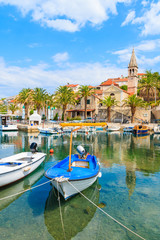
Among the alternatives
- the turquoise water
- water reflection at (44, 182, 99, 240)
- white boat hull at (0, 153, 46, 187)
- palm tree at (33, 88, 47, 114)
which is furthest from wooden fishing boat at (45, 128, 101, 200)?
palm tree at (33, 88, 47, 114)

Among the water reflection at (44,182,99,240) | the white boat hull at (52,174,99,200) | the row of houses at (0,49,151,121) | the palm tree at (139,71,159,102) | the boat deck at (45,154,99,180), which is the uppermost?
the palm tree at (139,71,159,102)

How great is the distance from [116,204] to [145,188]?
3298mm

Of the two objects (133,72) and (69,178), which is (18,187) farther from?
(133,72)

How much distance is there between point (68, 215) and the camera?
8.41m

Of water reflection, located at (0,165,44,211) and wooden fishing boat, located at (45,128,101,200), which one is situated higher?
wooden fishing boat, located at (45,128,101,200)

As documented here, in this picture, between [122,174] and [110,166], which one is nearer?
[122,174]

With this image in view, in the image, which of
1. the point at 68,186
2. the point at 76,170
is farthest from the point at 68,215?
the point at 76,170

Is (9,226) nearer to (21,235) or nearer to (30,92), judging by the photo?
(21,235)

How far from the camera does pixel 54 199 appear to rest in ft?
32.1

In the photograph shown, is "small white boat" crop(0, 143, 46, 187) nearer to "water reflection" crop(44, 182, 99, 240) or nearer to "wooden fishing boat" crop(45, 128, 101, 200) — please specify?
"wooden fishing boat" crop(45, 128, 101, 200)

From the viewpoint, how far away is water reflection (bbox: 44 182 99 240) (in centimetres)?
737

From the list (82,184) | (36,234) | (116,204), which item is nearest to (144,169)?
(116,204)

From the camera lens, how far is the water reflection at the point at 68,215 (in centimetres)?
737

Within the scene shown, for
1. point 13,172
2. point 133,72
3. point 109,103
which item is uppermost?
point 133,72
